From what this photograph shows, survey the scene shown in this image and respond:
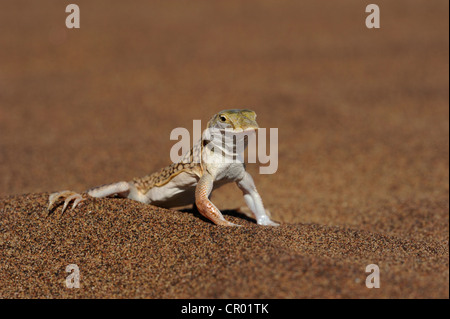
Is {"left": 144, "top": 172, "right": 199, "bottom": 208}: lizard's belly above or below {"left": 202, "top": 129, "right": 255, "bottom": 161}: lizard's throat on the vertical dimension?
below

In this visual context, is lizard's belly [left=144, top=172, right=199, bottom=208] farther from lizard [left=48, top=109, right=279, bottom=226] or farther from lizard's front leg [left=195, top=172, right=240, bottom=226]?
lizard's front leg [left=195, top=172, right=240, bottom=226]

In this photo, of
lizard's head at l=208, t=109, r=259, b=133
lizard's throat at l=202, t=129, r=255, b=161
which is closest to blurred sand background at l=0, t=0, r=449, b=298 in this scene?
lizard's throat at l=202, t=129, r=255, b=161

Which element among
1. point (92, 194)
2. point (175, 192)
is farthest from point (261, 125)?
point (92, 194)

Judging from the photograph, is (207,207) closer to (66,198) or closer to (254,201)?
(254,201)

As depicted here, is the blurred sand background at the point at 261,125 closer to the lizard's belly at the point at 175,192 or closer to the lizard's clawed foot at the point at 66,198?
the lizard's clawed foot at the point at 66,198
